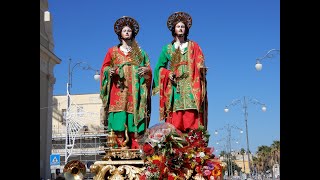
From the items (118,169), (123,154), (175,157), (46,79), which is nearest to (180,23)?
(123,154)

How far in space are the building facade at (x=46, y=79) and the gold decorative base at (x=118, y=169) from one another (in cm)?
2586

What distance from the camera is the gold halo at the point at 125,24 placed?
1114 cm

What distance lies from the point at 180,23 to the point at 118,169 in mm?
3657

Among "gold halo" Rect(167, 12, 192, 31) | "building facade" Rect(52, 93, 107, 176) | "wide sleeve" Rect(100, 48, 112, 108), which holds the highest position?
"gold halo" Rect(167, 12, 192, 31)

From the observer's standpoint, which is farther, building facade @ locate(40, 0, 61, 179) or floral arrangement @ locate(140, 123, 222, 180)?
building facade @ locate(40, 0, 61, 179)

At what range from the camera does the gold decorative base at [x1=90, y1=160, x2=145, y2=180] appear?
363 inches

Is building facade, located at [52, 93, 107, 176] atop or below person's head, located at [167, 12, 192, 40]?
below

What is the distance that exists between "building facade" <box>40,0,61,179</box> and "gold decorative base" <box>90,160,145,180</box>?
84.9 ft

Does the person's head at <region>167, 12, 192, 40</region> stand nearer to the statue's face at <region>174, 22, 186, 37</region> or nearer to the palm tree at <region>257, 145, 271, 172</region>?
the statue's face at <region>174, 22, 186, 37</region>

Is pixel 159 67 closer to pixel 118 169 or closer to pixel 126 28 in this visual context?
pixel 126 28

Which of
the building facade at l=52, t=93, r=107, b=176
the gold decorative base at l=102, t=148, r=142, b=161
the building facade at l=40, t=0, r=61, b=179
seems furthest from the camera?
the building facade at l=52, t=93, r=107, b=176

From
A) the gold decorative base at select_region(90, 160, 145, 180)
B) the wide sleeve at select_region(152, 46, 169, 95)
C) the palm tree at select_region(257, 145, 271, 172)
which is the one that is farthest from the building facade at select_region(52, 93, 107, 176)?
the palm tree at select_region(257, 145, 271, 172)
